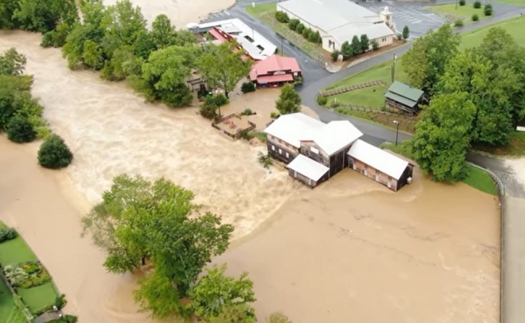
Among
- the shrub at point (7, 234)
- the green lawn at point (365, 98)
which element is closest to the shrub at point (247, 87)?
the green lawn at point (365, 98)

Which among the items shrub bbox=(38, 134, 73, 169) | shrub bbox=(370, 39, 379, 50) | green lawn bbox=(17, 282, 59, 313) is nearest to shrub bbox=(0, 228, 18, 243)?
green lawn bbox=(17, 282, 59, 313)

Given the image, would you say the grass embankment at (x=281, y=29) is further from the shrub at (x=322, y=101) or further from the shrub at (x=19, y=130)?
the shrub at (x=19, y=130)

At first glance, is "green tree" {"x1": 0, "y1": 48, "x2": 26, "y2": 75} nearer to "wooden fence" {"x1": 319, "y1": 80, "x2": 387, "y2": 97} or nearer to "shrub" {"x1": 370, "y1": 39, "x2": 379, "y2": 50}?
"wooden fence" {"x1": 319, "y1": 80, "x2": 387, "y2": 97}

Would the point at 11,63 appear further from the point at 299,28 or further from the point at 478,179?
the point at 478,179

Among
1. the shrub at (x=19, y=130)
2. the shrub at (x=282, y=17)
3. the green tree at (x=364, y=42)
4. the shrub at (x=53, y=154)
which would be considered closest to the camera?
the shrub at (x=53, y=154)

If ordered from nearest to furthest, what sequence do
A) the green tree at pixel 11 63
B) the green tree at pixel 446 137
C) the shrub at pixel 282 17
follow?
the green tree at pixel 446 137 < the green tree at pixel 11 63 < the shrub at pixel 282 17

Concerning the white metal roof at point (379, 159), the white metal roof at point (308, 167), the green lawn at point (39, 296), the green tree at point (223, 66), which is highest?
the green tree at point (223, 66)

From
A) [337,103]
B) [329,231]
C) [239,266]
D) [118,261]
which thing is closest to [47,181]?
[118,261]
